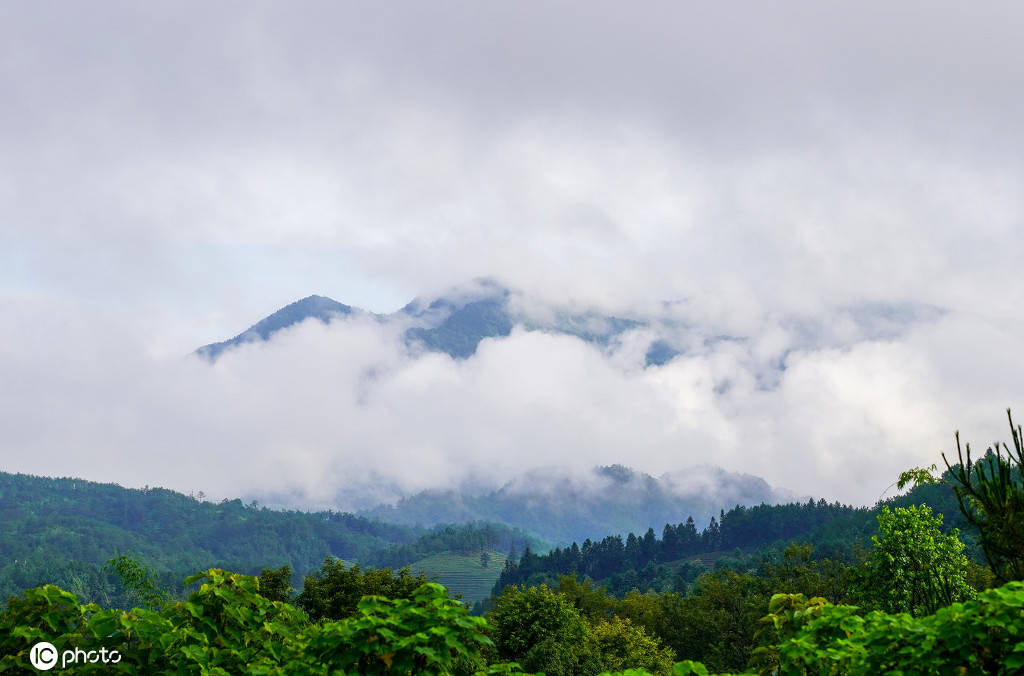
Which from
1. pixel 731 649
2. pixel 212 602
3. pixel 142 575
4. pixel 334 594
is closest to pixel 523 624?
pixel 334 594

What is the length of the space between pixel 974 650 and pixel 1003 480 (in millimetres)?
4385

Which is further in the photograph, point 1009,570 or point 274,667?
point 1009,570

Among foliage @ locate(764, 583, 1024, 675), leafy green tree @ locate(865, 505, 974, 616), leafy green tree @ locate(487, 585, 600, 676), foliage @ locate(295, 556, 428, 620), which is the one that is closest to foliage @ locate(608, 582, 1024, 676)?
foliage @ locate(764, 583, 1024, 675)

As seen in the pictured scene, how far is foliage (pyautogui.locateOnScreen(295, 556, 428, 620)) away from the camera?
68.2 meters

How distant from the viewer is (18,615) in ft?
44.8

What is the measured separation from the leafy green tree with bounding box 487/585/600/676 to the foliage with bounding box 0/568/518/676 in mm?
47188

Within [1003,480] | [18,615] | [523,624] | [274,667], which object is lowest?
[523,624]

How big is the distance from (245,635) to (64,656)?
9.66ft

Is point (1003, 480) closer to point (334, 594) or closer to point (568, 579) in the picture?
point (334, 594)

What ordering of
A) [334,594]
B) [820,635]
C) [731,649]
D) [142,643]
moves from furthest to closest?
[731,649] < [334,594] < [142,643] < [820,635]

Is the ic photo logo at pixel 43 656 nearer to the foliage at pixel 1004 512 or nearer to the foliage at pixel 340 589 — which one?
the foliage at pixel 1004 512

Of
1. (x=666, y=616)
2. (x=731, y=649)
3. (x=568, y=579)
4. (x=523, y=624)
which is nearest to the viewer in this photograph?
(x=523, y=624)

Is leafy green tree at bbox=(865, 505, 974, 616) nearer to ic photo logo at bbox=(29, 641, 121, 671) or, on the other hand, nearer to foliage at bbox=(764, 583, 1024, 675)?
foliage at bbox=(764, 583, 1024, 675)

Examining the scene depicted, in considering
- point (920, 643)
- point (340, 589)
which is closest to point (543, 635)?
point (340, 589)
